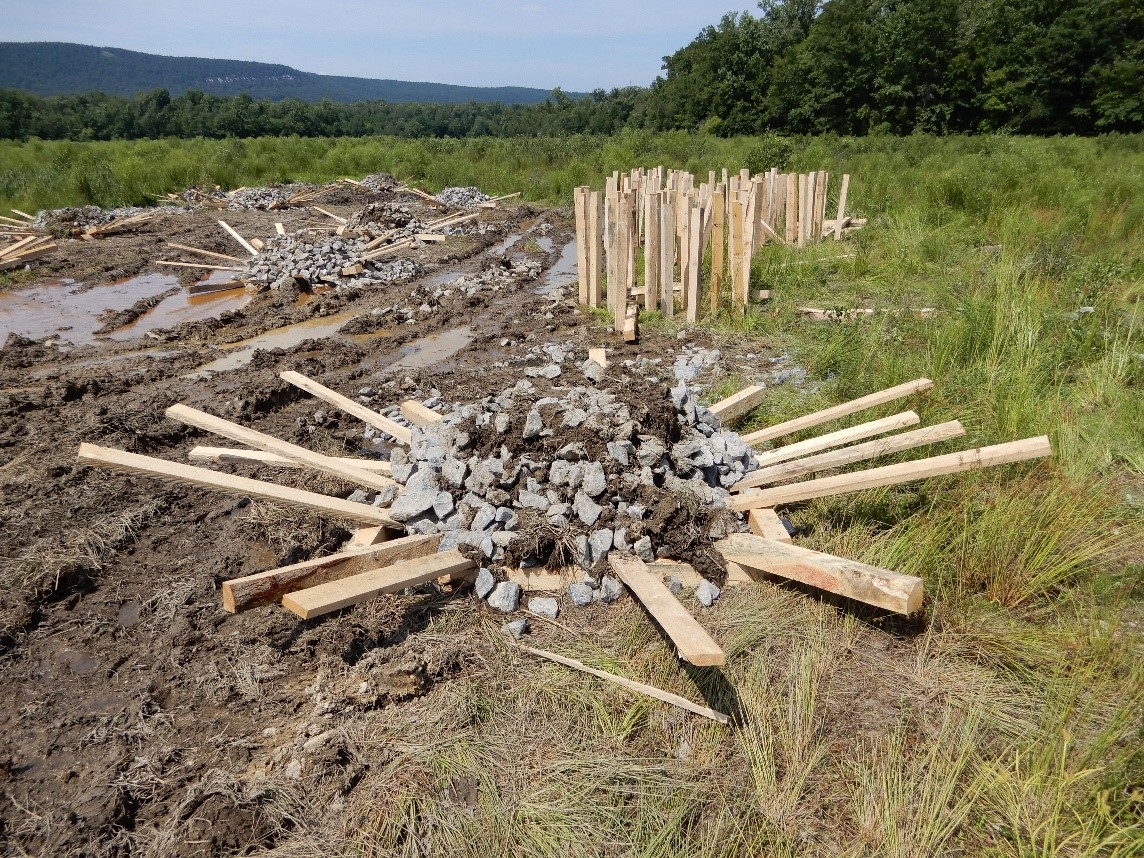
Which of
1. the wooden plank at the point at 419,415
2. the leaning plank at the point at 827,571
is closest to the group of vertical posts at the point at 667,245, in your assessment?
the wooden plank at the point at 419,415

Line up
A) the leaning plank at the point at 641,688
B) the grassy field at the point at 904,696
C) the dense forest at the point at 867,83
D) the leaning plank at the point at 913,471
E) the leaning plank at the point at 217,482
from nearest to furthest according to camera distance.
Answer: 1. the grassy field at the point at 904,696
2. the leaning plank at the point at 641,688
3. the leaning plank at the point at 913,471
4. the leaning plank at the point at 217,482
5. the dense forest at the point at 867,83

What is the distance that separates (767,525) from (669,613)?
3.61ft

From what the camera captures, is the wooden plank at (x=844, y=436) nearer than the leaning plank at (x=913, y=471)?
No

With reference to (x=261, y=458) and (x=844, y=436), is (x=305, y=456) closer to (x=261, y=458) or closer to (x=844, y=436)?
(x=261, y=458)

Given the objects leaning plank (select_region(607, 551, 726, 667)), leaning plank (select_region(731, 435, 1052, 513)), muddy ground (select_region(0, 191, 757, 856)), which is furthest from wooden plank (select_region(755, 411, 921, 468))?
muddy ground (select_region(0, 191, 757, 856))

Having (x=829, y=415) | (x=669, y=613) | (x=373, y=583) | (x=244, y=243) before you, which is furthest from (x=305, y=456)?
(x=244, y=243)

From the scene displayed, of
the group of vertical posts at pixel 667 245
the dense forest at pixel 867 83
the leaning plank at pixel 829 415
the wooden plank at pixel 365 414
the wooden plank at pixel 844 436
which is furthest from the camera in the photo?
the dense forest at pixel 867 83

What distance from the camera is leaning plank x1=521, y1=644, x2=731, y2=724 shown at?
2.75 meters

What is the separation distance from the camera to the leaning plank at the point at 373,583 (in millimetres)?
2801

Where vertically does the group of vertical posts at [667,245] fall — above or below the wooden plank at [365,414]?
above

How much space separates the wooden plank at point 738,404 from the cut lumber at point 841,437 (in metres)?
0.69

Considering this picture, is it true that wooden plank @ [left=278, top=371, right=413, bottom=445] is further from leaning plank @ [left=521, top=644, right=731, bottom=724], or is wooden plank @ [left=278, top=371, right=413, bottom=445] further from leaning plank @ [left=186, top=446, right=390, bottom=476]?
leaning plank @ [left=521, top=644, right=731, bottom=724]

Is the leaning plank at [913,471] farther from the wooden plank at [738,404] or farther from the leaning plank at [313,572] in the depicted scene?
the leaning plank at [313,572]

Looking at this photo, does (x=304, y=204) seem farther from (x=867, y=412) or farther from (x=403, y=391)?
(x=867, y=412)
